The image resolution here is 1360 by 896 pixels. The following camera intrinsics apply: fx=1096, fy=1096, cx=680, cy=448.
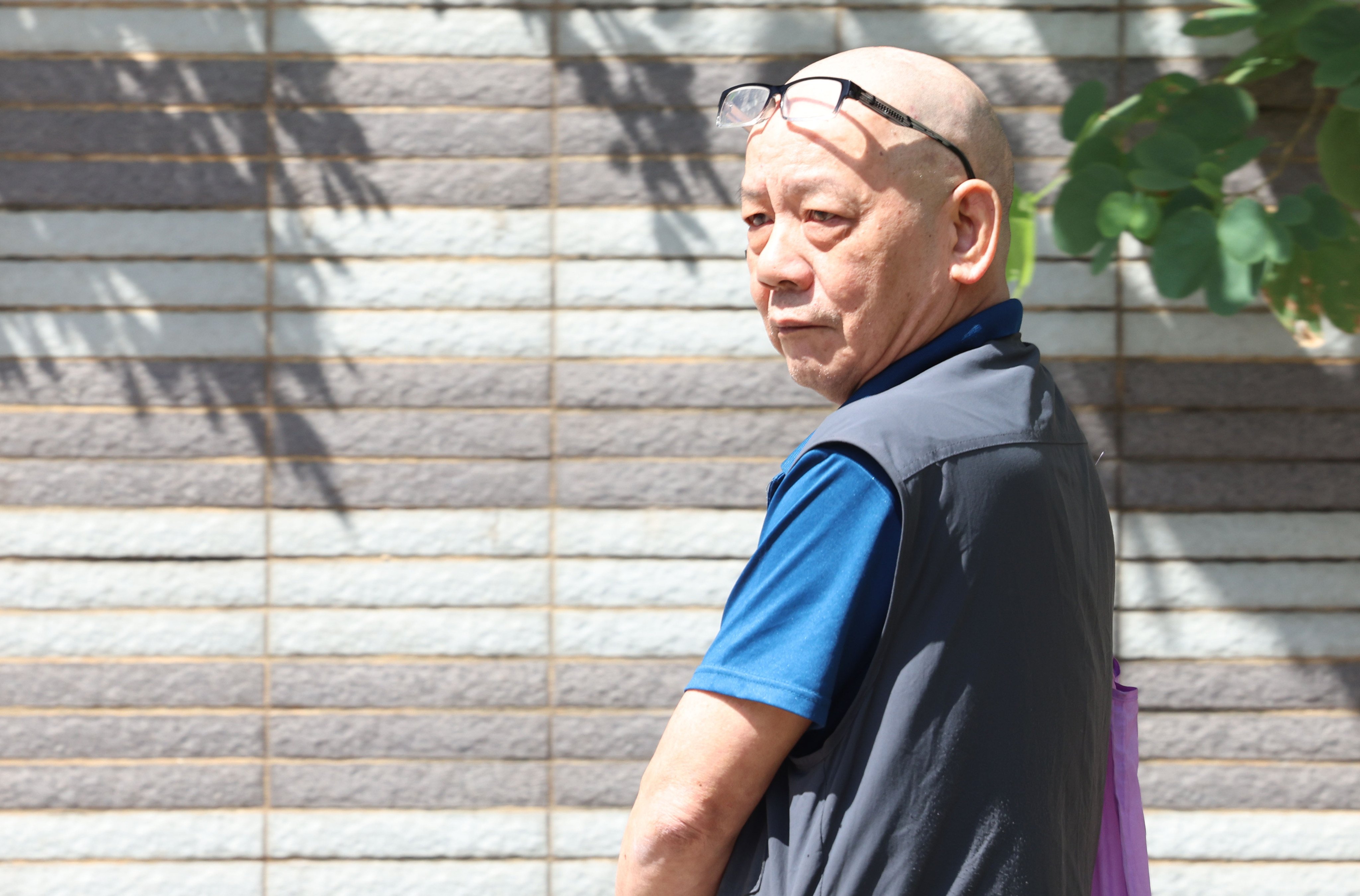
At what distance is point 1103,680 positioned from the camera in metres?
1.34

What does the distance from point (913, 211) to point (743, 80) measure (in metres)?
2.23

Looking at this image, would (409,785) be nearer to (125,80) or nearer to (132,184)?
(132,184)

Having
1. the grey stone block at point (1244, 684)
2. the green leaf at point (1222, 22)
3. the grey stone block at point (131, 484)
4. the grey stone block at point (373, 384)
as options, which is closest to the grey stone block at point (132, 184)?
the grey stone block at point (373, 384)

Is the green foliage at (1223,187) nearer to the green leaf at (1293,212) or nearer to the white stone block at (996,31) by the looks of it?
the green leaf at (1293,212)

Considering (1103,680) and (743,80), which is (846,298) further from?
(743,80)

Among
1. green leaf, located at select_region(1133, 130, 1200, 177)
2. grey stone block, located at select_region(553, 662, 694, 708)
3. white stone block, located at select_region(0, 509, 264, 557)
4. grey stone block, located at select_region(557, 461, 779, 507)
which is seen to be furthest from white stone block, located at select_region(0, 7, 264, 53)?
green leaf, located at select_region(1133, 130, 1200, 177)

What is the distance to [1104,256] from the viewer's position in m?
3.07

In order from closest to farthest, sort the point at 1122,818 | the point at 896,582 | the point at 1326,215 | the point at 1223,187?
the point at 896,582, the point at 1122,818, the point at 1326,215, the point at 1223,187

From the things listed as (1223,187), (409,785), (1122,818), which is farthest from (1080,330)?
(409,785)

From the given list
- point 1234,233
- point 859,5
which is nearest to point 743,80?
point 859,5

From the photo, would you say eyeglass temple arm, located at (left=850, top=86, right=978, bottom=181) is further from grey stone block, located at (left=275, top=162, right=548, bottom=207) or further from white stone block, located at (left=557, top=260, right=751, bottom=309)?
grey stone block, located at (left=275, top=162, right=548, bottom=207)

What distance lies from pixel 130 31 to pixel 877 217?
296 centimetres

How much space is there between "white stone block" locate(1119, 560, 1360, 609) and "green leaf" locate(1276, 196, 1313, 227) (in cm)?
106

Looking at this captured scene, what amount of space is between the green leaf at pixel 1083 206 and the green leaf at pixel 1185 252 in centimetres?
17
